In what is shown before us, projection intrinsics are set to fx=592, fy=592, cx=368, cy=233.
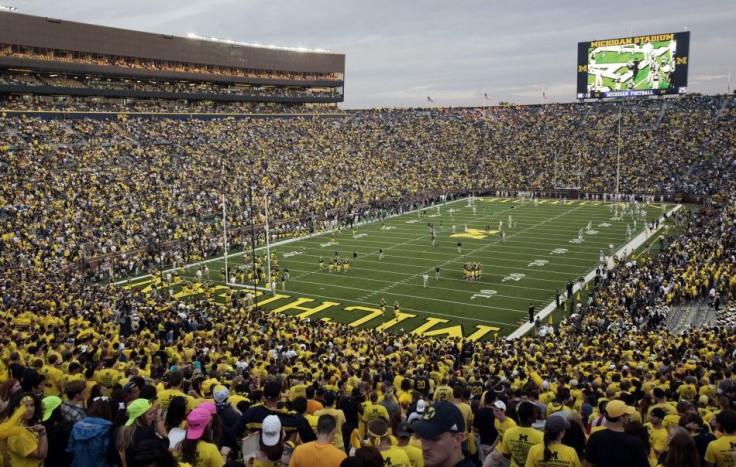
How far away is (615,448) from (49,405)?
5.08 metres

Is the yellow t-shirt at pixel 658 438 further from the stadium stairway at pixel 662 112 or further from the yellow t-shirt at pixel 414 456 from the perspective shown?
the stadium stairway at pixel 662 112

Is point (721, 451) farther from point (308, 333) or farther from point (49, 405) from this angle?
point (308, 333)

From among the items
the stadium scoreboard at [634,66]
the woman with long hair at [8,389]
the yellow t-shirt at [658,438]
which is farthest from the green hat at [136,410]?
the stadium scoreboard at [634,66]

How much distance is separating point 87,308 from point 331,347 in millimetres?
8166

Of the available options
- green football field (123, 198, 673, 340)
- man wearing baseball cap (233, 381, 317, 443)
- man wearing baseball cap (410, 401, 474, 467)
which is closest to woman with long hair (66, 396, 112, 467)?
man wearing baseball cap (233, 381, 317, 443)

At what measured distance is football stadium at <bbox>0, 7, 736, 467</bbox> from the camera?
211 inches

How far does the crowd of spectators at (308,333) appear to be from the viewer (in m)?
5.07

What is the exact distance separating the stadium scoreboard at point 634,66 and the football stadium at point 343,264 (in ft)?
0.69

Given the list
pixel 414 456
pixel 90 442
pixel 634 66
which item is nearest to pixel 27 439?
pixel 90 442

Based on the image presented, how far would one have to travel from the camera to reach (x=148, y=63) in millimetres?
60375

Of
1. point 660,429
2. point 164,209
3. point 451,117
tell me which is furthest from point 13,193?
point 451,117

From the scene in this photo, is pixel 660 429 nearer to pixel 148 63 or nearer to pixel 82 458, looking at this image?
pixel 82 458

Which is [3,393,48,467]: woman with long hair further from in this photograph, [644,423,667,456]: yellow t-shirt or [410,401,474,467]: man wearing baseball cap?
[644,423,667,456]: yellow t-shirt

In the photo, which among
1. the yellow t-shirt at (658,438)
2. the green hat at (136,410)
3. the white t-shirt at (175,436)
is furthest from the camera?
the yellow t-shirt at (658,438)
